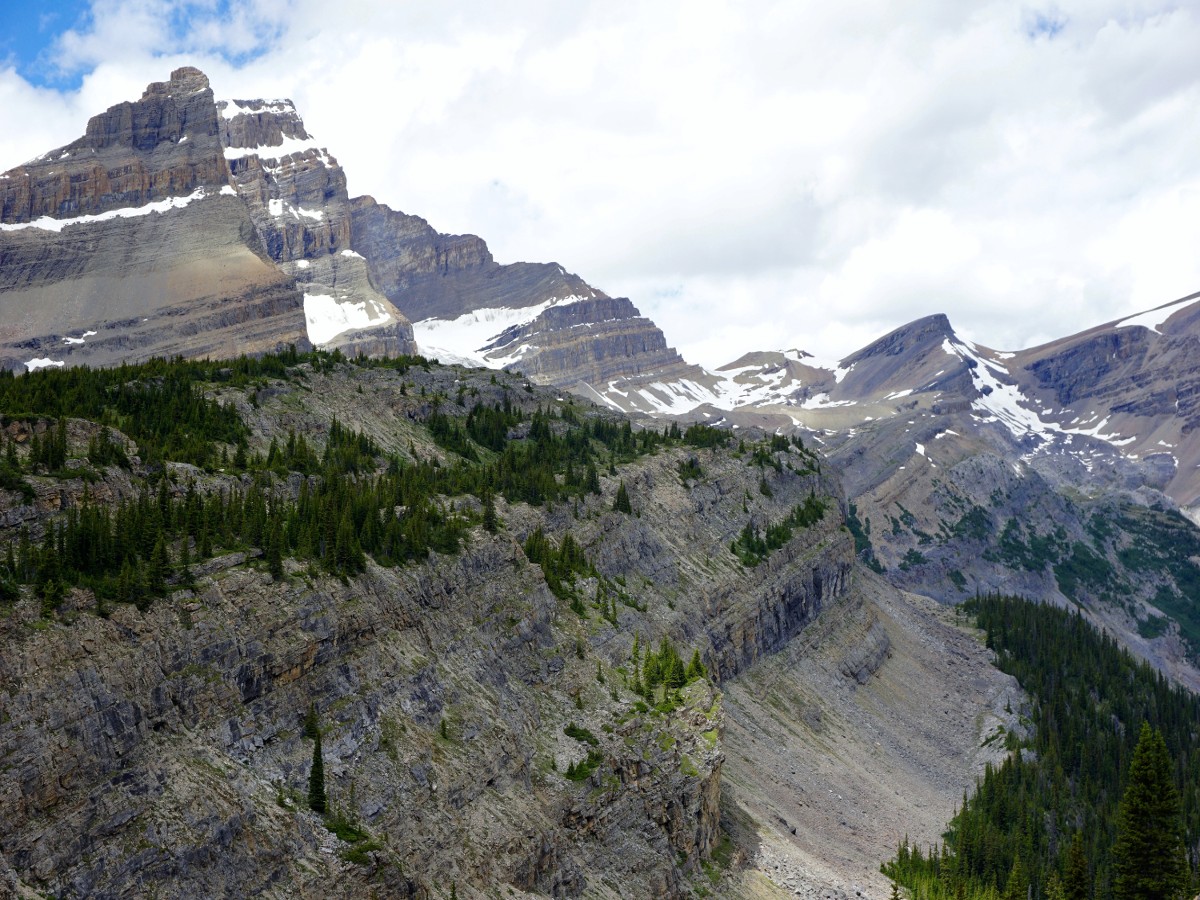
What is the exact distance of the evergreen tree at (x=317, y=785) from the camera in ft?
210

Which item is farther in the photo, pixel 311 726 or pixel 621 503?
pixel 621 503

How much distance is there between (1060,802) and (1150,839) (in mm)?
77388

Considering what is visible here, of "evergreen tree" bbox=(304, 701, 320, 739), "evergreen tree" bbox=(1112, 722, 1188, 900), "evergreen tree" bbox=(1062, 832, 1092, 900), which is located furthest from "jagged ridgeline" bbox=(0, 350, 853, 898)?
"evergreen tree" bbox=(1112, 722, 1188, 900)

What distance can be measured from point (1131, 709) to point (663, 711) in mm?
118520

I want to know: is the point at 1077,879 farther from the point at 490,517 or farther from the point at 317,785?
the point at 490,517

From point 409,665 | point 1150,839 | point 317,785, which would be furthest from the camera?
point 409,665

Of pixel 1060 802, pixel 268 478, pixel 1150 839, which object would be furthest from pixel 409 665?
pixel 1060 802

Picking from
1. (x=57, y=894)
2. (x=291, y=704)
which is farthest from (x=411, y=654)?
(x=57, y=894)

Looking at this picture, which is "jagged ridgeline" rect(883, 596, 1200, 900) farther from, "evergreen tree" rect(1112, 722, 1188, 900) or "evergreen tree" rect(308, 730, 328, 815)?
"evergreen tree" rect(308, 730, 328, 815)

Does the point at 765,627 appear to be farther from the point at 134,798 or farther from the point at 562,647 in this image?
the point at 134,798

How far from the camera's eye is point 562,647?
10125cm

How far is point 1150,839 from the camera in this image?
76312 mm

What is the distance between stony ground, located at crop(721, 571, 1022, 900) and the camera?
107 metres

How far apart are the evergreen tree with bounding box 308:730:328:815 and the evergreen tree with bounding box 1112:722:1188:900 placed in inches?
1968
